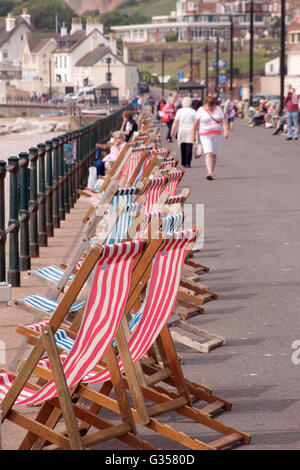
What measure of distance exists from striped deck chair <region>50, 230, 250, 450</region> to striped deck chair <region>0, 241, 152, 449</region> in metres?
0.21

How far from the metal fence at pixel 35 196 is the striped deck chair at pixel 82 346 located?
452cm

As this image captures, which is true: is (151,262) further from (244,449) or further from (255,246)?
(255,246)

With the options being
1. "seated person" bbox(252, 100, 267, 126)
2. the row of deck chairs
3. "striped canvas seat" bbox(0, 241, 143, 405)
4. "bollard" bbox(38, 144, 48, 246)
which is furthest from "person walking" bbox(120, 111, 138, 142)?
"seated person" bbox(252, 100, 267, 126)

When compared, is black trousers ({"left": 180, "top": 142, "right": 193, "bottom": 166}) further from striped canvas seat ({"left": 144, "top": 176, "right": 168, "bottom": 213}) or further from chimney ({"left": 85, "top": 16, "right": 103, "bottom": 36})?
chimney ({"left": 85, "top": 16, "right": 103, "bottom": 36})

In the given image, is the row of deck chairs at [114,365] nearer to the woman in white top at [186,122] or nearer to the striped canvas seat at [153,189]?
the striped canvas seat at [153,189]

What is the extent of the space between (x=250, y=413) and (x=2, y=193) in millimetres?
4148

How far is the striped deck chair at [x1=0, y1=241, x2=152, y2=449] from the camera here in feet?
14.2

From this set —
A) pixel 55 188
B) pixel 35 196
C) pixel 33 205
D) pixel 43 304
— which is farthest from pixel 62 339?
pixel 55 188

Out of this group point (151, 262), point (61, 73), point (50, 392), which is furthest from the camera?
point (61, 73)

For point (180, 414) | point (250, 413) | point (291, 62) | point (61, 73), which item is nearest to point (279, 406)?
point (250, 413)

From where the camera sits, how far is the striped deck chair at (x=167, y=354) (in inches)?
189

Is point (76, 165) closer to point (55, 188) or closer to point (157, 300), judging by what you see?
point (55, 188)

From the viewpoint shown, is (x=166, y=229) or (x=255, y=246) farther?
(x=255, y=246)

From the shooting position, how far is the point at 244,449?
5035mm
